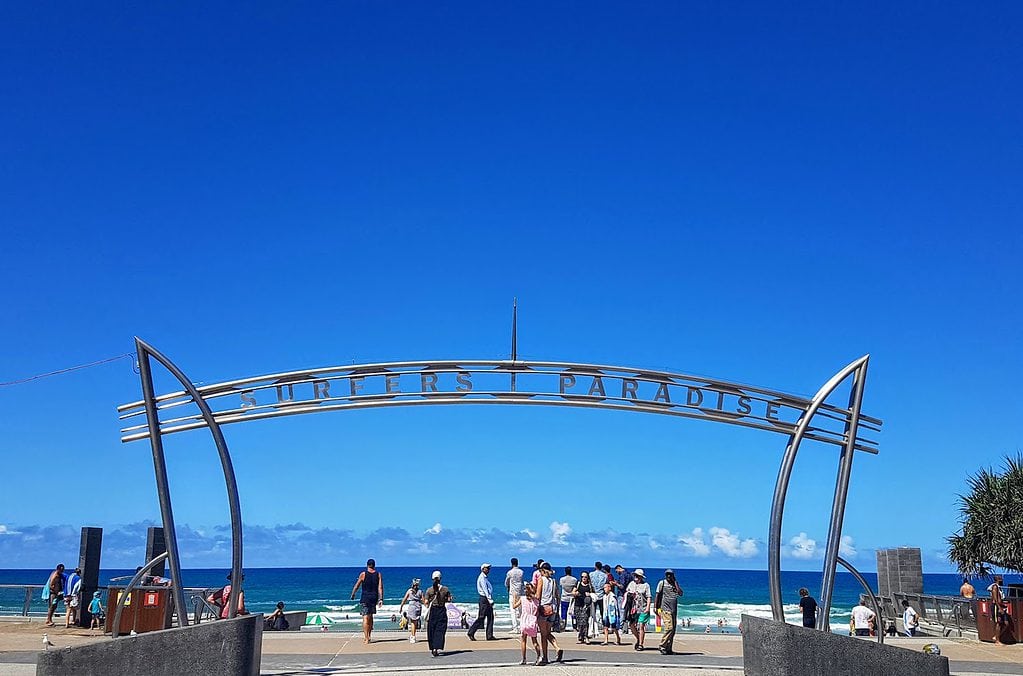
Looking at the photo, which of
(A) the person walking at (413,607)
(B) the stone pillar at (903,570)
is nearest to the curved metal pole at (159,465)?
(A) the person walking at (413,607)

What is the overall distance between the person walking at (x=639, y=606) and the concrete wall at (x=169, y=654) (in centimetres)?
703

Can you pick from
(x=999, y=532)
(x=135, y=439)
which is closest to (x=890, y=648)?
(x=135, y=439)

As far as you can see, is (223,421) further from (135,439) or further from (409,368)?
(409,368)

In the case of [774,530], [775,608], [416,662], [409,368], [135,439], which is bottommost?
[416,662]

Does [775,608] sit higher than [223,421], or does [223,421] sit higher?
[223,421]

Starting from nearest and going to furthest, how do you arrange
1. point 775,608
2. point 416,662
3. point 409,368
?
point 775,608
point 409,368
point 416,662

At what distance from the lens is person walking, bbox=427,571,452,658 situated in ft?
47.4

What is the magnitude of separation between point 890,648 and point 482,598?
784cm

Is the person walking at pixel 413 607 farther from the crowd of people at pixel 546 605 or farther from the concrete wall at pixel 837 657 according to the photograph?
the concrete wall at pixel 837 657

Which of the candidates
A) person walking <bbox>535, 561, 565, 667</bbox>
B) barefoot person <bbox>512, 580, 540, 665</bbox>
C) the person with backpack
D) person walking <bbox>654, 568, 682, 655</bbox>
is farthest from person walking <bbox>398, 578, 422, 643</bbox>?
the person with backpack

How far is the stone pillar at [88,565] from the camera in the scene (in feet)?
61.8

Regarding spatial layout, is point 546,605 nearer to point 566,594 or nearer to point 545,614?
point 545,614

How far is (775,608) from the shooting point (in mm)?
11836

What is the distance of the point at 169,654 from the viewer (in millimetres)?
10703
